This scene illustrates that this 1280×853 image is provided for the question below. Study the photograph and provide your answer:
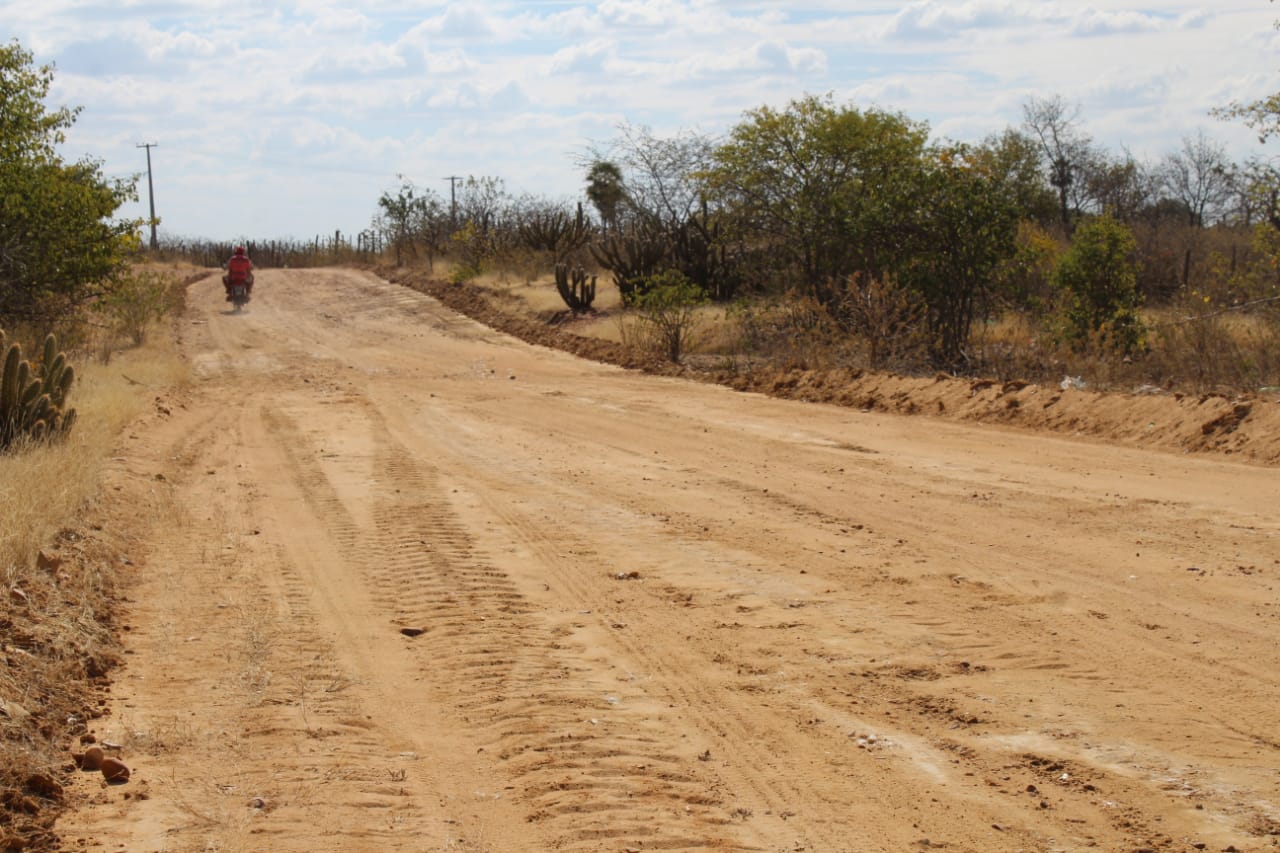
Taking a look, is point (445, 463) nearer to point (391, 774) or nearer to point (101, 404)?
point (101, 404)

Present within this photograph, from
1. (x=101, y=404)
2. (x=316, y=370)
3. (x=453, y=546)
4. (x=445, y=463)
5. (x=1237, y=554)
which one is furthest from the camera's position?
(x=316, y=370)

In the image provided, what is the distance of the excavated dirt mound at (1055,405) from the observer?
11898 mm

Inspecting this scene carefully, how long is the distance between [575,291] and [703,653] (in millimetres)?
24437

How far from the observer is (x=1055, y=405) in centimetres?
1408

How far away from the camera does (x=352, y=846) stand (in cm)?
426

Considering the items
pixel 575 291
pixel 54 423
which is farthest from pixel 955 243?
pixel 54 423

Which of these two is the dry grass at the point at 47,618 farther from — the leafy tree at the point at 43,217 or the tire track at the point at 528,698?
the leafy tree at the point at 43,217

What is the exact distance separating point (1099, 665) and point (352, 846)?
11.6 ft

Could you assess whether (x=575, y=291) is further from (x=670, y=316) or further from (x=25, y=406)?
(x=25, y=406)

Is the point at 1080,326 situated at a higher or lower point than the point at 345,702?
higher

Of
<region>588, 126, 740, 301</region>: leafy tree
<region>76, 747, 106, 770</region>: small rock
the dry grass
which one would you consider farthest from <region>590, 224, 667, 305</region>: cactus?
<region>76, 747, 106, 770</region>: small rock

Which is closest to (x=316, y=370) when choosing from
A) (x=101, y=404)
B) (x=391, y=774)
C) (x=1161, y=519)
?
(x=101, y=404)

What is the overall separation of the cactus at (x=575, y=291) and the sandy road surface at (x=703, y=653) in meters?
17.6

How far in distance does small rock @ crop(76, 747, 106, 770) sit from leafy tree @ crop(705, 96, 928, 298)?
1857cm
